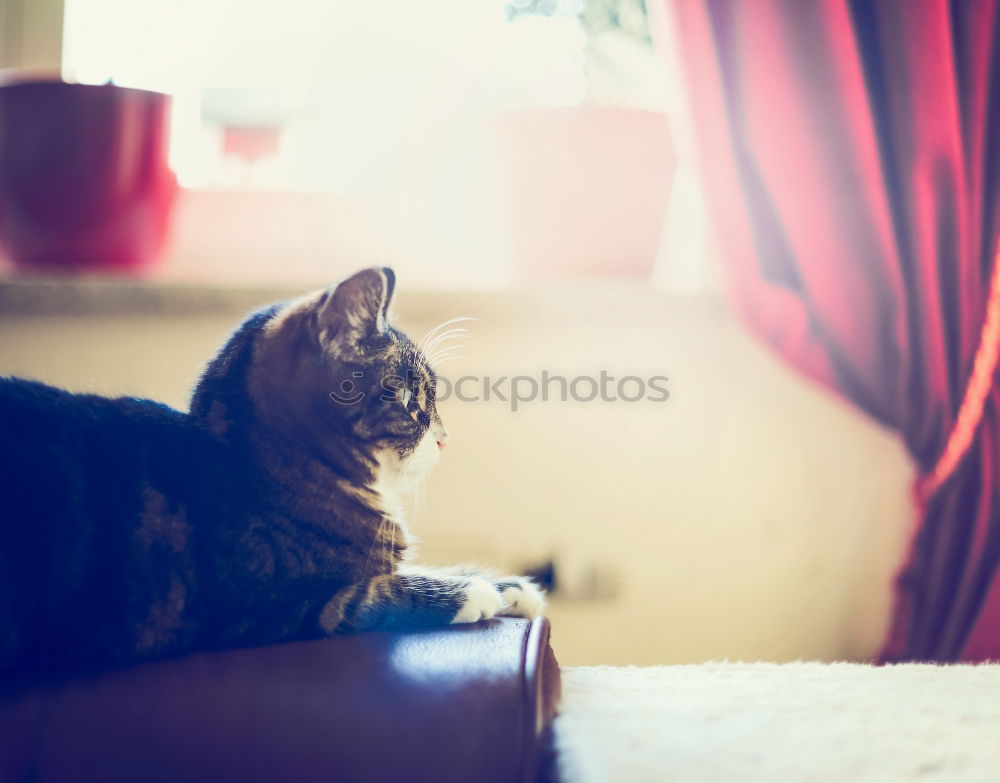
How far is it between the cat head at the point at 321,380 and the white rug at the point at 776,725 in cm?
32

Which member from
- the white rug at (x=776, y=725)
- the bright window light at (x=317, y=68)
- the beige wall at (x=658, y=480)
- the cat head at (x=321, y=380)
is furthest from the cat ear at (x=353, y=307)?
the bright window light at (x=317, y=68)

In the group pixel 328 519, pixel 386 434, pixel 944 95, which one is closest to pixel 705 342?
pixel 944 95

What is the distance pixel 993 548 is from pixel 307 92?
4.59ft

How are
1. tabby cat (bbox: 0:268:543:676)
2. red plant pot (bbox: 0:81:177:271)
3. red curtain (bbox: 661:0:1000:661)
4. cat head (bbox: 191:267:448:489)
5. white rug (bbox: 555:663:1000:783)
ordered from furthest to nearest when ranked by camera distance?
red plant pot (bbox: 0:81:177:271) → red curtain (bbox: 661:0:1000:661) → cat head (bbox: 191:267:448:489) → tabby cat (bbox: 0:268:543:676) → white rug (bbox: 555:663:1000:783)

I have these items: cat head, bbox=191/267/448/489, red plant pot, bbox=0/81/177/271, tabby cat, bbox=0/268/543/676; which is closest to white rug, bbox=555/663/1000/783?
tabby cat, bbox=0/268/543/676

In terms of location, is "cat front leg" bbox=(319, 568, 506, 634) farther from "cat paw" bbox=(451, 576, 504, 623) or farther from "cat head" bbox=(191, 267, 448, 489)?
"cat head" bbox=(191, 267, 448, 489)

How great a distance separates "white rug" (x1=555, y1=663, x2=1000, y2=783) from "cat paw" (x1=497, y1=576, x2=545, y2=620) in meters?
0.08

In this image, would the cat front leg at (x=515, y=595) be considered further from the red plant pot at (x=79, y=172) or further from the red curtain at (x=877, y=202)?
the red plant pot at (x=79, y=172)

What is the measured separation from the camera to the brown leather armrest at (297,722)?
0.55 meters

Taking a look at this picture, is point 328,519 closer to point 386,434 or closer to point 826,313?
point 386,434

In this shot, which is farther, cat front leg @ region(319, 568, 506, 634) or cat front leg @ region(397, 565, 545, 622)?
cat front leg @ region(397, 565, 545, 622)

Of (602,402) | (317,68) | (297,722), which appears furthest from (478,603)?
(317,68)

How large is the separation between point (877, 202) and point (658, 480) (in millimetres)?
534

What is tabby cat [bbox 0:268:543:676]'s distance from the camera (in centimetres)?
70
